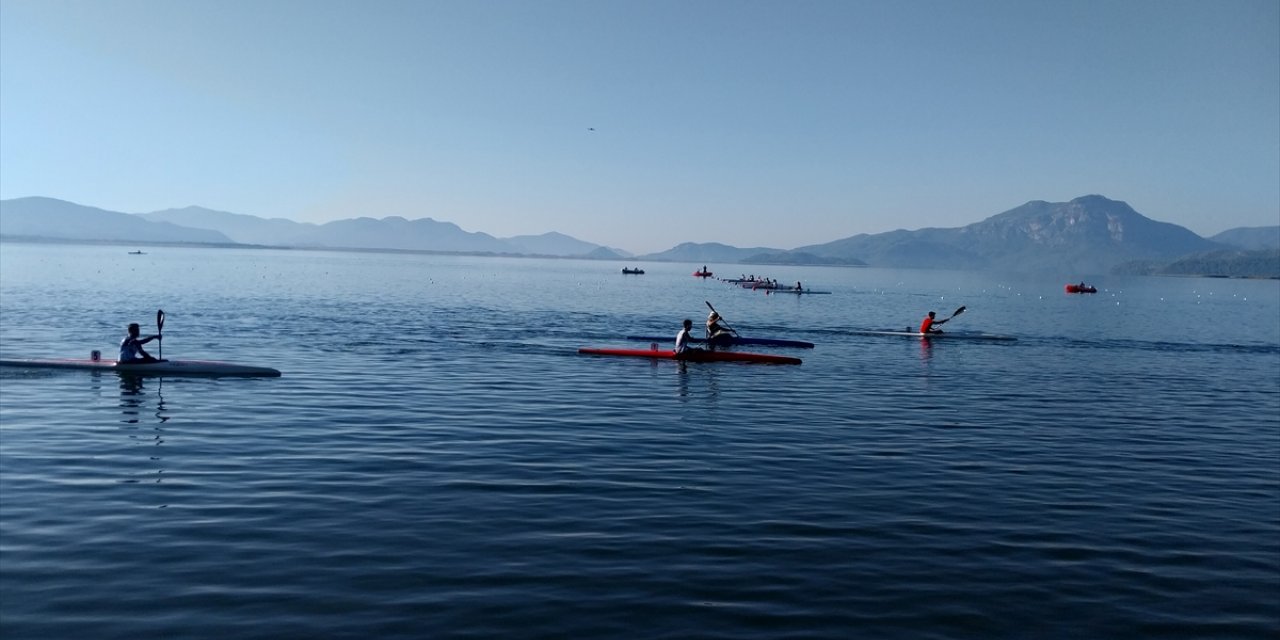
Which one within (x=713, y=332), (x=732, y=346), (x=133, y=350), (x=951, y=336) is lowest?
(x=732, y=346)

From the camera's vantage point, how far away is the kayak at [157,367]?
93.9 feet

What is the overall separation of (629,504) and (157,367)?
66.1ft

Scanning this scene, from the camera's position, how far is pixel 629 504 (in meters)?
15.0

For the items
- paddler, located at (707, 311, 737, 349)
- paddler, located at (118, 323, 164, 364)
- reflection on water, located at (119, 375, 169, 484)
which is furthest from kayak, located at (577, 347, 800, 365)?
reflection on water, located at (119, 375, 169, 484)

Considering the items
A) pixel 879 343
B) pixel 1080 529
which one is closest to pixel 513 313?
pixel 879 343

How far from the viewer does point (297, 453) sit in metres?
18.1

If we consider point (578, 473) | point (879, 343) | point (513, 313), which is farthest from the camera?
point (513, 313)

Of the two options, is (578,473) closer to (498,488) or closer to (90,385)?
(498,488)

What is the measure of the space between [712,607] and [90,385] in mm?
22984

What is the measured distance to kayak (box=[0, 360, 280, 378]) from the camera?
28625 mm

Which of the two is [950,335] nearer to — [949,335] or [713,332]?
[949,335]

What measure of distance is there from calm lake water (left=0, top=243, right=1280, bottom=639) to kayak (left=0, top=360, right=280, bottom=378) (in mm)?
791

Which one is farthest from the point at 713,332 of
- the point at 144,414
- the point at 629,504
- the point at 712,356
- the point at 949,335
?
the point at 629,504

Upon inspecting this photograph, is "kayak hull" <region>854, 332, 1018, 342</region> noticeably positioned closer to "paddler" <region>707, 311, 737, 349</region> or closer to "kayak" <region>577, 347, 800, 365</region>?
"paddler" <region>707, 311, 737, 349</region>
